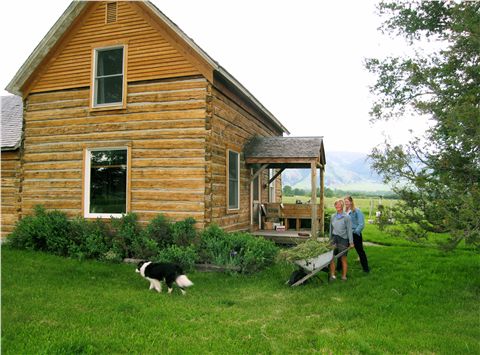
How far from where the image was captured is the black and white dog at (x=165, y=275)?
8.06 m

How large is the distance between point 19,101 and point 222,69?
12363mm

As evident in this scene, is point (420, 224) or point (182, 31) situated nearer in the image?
point (420, 224)

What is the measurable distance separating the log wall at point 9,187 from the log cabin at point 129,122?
0.60m

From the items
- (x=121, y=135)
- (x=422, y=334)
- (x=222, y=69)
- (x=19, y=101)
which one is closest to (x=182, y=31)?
(x=222, y=69)

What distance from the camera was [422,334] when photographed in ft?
19.7

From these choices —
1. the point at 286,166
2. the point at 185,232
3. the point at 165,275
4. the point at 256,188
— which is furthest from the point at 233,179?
the point at 165,275

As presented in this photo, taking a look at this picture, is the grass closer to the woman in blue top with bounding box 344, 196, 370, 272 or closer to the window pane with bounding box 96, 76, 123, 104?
the woman in blue top with bounding box 344, 196, 370, 272

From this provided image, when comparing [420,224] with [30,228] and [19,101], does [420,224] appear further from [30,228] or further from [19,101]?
[19,101]

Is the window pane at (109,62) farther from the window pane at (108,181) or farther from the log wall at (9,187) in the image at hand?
the log wall at (9,187)

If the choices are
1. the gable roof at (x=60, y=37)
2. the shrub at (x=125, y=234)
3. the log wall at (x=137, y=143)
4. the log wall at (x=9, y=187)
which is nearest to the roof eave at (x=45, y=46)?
the gable roof at (x=60, y=37)

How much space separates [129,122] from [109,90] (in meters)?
1.55

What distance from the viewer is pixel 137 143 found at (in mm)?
12398

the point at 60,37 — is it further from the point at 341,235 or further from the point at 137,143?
the point at 341,235

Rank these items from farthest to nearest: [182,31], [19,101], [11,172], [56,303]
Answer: [19,101] → [11,172] → [182,31] → [56,303]
